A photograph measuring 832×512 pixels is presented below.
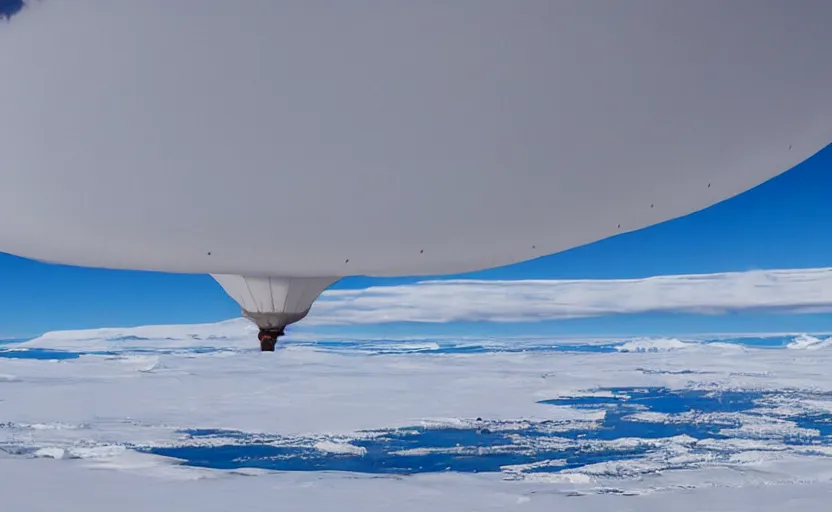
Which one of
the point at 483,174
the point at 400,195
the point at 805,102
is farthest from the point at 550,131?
the point at 805,102

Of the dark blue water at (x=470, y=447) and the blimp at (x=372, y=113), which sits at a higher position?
the blimp at (x=372, y=113)

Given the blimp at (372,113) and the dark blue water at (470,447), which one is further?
the dark blue water at (470,447)

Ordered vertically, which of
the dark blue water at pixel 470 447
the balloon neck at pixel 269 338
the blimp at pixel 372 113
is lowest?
the dark blue water at pixel 470 447

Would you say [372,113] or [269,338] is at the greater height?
[372,113]

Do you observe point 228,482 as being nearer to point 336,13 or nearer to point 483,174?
point 483,174

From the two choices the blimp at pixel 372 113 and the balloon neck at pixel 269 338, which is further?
the balloon neck at pixel 269 338

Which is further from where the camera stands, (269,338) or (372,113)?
(269,338)

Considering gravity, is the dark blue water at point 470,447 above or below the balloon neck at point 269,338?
below

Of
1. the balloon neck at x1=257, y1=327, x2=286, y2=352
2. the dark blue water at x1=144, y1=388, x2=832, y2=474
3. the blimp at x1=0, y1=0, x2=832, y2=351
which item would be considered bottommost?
the dark blue water at x1=144, y1=388, x2=832, y2=474
